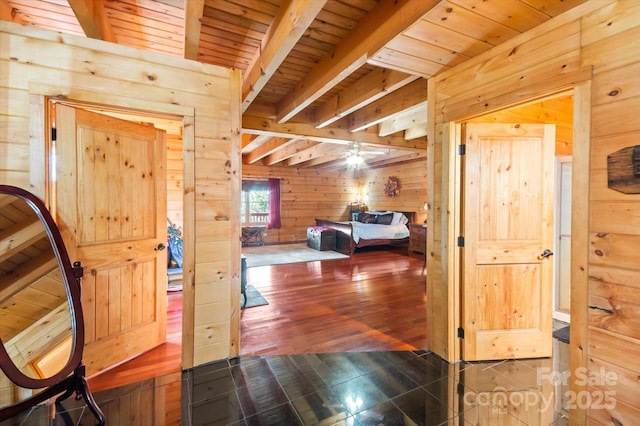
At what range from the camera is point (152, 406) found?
1765mm

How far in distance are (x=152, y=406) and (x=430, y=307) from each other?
2.20 m

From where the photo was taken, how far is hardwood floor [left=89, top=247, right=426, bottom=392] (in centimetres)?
240

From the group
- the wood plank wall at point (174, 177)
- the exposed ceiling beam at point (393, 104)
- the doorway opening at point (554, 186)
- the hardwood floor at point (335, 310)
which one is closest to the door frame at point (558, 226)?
the doorway opening at point (554, 186)

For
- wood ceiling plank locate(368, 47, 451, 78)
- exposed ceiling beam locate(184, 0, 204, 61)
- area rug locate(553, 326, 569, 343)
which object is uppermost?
exposed ceiling beam locate(184, 0, 204, 61)

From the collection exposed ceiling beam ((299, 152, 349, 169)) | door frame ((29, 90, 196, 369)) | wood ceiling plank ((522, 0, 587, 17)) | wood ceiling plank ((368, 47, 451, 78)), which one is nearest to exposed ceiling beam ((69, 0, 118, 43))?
door frame ((29, 90, 196, 369))

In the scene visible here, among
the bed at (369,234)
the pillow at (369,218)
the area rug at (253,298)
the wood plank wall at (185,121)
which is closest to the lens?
the wood plank wall at (185,121)

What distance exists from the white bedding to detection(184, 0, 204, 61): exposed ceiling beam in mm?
5333

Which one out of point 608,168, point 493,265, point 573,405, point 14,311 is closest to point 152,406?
point 14,311

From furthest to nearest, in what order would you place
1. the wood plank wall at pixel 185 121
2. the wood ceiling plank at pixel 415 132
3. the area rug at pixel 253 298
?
the wood ceiling plank at pixel 415 132, the area rug at pixel 253 298, the wood plank wall at pixel 185 121

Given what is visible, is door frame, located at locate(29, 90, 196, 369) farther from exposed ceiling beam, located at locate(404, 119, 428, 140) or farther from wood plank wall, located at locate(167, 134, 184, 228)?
wood plank wall, located at locate(167, 134, 184, 228)

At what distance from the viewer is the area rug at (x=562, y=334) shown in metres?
2.64

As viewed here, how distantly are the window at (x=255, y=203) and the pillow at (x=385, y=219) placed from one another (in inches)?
143

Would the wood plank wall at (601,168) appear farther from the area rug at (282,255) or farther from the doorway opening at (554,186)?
the area rug at (282,255)

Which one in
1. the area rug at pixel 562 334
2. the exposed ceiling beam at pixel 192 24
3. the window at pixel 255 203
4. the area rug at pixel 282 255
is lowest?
the area rug at pixel 562 334
